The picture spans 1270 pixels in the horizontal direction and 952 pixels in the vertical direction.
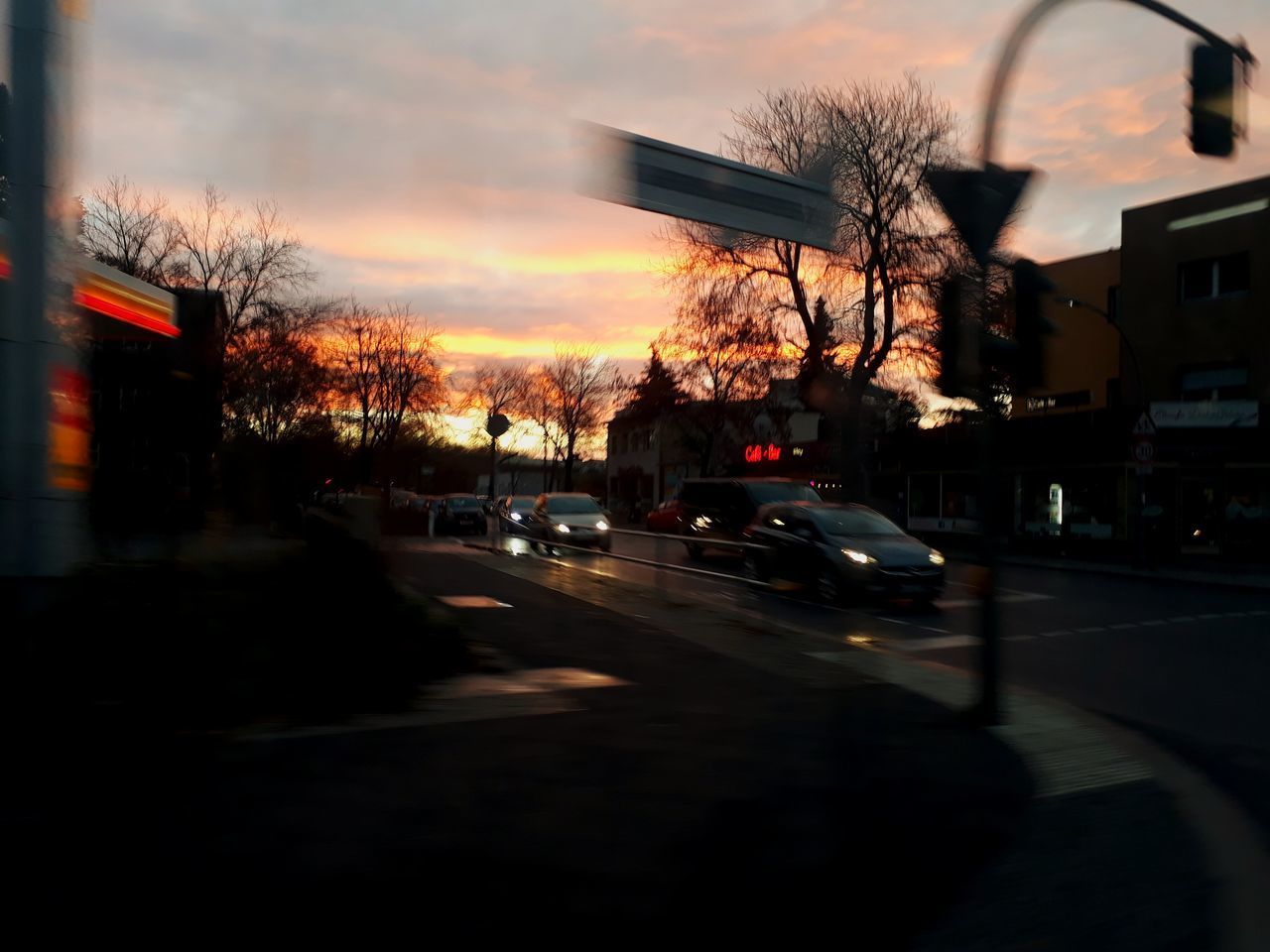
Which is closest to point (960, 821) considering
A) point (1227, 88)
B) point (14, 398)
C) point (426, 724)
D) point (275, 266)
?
point (426, 724)

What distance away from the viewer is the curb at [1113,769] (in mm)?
4332

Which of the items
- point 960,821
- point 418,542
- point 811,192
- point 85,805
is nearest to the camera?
point 85,805

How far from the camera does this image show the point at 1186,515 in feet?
96.0

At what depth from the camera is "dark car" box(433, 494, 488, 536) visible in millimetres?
39656

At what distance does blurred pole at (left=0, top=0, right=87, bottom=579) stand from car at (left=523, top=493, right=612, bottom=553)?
18.6m

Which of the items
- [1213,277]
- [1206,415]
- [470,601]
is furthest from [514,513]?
[1213,277]

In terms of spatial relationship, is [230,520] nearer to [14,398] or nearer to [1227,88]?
[14,398]

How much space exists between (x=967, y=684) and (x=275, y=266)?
37.2 meters

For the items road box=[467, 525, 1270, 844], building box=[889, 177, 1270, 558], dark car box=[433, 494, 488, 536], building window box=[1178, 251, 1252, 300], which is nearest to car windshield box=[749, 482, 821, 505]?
road box=[467, 525, 1270, 844]

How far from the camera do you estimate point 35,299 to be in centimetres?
552

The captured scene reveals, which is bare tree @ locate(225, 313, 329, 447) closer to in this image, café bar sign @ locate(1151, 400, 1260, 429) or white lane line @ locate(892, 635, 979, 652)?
white lane line @ locate(892, 635, 979, 652)

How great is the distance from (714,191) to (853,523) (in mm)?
12157

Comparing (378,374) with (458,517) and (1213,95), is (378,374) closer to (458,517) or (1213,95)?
(458,517)

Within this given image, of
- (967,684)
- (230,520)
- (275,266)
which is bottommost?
(967,684)
